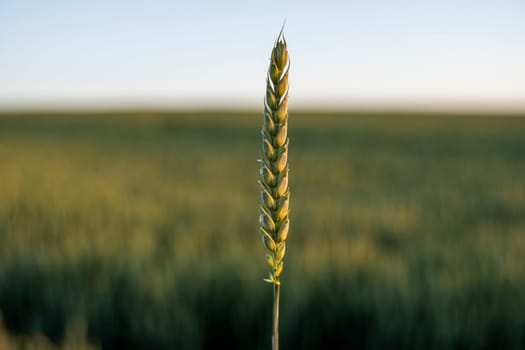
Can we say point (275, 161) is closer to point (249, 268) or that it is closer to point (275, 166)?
point (275, 166)

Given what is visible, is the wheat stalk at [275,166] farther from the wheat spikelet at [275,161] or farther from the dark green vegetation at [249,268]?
the dark green vegetation at [249,268]

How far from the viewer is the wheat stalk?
1.20 feet

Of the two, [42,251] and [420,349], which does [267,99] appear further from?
[42,251]

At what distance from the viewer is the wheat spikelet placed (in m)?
0.37

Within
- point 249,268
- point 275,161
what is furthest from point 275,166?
point 249,268

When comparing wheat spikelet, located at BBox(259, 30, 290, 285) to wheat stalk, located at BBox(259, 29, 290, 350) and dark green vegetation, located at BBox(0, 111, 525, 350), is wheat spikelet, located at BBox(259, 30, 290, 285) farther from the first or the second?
dark green vegetation, located at BBox(0, 111, 525, 350)

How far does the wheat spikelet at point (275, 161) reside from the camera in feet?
1.20

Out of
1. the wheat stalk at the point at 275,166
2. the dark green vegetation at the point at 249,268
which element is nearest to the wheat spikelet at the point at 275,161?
the wheat stalk at the point at 275,166

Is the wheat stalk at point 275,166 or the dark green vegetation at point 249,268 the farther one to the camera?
the dark green vegetation at point 249,268

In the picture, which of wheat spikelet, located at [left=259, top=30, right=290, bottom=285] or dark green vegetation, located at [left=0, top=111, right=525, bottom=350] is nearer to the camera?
wheat spikelet, located at [left=259, top=30, right=290, bottom=285]

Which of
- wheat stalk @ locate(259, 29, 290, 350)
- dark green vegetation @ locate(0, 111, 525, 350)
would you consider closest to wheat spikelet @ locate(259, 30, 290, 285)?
wheat stalk @ locate(259, 29, 290, 350)

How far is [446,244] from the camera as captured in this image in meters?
2.85

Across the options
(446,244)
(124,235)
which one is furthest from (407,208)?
(124,235)

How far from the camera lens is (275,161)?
1.28 ft
